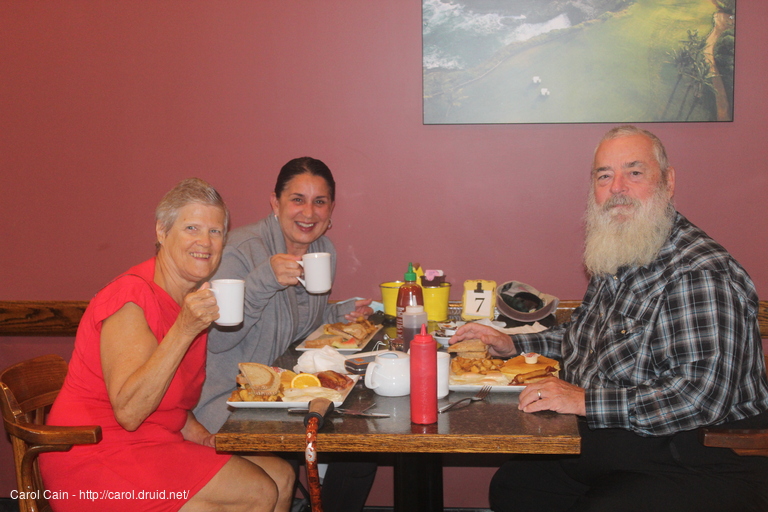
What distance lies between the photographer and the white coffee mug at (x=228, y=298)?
188 centimetres

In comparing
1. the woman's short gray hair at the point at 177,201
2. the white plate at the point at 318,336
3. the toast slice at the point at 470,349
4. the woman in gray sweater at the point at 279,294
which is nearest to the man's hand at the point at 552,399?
the toast slice at the point at 470,349

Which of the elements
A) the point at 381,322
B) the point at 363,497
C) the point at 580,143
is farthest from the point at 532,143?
the point at 363,497

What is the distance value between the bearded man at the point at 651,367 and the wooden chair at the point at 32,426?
1.36 m

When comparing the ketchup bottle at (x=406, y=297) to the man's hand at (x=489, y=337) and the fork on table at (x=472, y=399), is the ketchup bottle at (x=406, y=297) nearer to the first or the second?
the man's hand at (x=489, y=337)

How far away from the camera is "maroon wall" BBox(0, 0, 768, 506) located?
328cm

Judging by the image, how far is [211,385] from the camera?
2.49 meters

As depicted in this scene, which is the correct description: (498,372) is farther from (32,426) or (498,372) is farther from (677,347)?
(32,426)

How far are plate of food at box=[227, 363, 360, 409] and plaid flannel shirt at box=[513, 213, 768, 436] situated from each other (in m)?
0.75

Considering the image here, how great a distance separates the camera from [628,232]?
85.4 inches

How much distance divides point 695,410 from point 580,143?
182cm

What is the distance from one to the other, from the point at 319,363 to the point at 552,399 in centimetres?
77

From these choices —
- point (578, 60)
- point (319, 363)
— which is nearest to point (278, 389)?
point (319, 363)

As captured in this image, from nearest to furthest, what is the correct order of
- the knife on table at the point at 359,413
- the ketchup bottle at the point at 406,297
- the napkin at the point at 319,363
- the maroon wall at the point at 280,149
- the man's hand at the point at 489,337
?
the knife on table at the point at 359,413 → the napkin at the point at 319,363 → the man's hand at the point at 489,337 → the ketchup bottle at the point at 406,297 → the maroon wall at the point at 280,149

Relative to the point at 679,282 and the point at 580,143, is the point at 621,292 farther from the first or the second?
the point at 580,143
